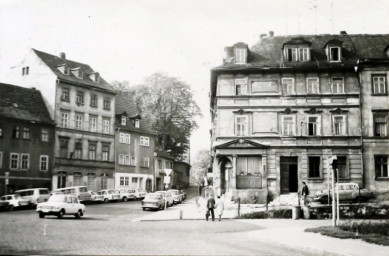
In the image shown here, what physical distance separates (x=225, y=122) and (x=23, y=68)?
2611 cm

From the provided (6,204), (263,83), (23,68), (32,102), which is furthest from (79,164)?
(263,83)

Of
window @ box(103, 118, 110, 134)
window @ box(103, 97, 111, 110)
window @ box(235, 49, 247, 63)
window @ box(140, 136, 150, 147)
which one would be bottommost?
window @ box(140, 136, 150, 147)

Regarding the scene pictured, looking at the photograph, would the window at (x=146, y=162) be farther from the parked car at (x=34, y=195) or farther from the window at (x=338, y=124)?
the window at (x=338, y=124)

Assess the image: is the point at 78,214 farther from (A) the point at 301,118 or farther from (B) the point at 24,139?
(B) the point at 24,139

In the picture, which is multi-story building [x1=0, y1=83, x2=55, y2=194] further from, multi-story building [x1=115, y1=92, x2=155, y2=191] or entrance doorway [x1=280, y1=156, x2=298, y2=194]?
entrance doorway [x1=280, y1=156, x2=298, y2=194]

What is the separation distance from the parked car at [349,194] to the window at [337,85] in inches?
307

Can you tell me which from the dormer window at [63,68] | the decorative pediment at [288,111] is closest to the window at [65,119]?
the dormer window at [63,68]

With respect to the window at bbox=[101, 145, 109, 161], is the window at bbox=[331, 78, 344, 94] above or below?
above

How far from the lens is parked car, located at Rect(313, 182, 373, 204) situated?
105 feet

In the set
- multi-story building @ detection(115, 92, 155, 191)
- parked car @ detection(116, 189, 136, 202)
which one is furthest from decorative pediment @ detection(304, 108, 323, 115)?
multi-story building @ detection(115, 92, 155, 191)

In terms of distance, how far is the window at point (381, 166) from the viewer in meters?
35.4

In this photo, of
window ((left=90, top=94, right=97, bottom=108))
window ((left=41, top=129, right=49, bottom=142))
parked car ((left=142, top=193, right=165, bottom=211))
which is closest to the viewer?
parked car ((left=142, top=193, right=165, bottom=211))

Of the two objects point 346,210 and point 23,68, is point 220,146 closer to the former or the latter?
point 346,210

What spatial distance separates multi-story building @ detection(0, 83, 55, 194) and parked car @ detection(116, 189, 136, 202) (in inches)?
286
